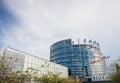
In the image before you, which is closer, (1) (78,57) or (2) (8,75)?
(2) (8,75)

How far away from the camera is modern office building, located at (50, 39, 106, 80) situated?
318 ft

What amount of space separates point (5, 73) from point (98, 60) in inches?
3598

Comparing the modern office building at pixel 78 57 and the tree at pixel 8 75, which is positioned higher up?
the modern office building at pixel 78 57

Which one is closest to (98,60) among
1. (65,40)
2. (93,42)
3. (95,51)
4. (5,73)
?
(95,51)

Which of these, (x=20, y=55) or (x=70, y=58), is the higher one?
(x=70, y=58)

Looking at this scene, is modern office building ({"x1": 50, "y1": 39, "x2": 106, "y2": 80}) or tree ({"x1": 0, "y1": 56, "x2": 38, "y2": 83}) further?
modern office building ({"x1": 50, "y1": 39, "x2": 106, "y2": 80})

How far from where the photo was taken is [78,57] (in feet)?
324

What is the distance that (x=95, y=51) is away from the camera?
107 m

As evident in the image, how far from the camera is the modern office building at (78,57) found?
96.8 m

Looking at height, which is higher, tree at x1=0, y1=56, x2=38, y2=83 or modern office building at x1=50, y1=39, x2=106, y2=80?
modern office building at x1=50, y1=39, x2=106, y2=80

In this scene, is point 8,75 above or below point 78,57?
below

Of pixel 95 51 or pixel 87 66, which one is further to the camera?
pixel 95 51

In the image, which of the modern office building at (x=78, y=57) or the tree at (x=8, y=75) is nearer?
the tree at (x=8, y=75)

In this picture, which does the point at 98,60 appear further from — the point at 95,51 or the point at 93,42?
the point at 93,42
